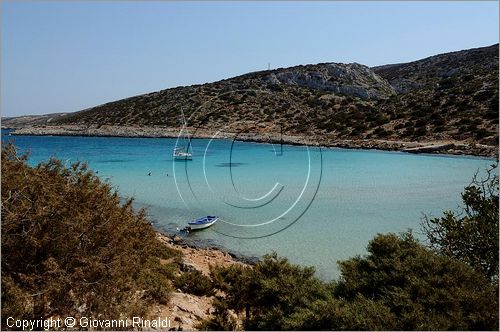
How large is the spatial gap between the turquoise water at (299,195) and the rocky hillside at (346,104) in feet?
24.4

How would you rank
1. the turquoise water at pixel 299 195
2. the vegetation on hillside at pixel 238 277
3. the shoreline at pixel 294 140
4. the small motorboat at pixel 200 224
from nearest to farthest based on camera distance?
the vegetation on hillside at pixel 238 277 → the turquoise water at pixel 299 195 → the small motorboat at pixel 200 224 → the shoreline at pixel 294 140

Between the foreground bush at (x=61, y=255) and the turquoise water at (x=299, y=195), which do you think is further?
the turquoise water at (x=299, y=195)

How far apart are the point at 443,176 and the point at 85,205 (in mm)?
29512

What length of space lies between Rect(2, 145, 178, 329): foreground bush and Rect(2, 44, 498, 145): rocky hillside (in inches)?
1284

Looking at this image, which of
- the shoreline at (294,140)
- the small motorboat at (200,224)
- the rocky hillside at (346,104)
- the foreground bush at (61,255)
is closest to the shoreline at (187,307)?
the foreground bush at (61,255)

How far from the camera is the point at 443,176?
3108 cm

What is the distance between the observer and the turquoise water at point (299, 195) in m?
16.6

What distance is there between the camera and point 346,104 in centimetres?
6762

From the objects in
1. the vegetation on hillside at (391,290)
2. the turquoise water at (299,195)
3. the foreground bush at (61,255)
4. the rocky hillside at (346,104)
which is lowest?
the turquoise water at (299,195)

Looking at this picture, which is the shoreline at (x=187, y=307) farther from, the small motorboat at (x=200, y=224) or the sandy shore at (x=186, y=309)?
the small motorboat at (x=200, y=224)

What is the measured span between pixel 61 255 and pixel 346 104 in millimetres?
65037

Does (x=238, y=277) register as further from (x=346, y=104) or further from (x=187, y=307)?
(x=346, y=104)

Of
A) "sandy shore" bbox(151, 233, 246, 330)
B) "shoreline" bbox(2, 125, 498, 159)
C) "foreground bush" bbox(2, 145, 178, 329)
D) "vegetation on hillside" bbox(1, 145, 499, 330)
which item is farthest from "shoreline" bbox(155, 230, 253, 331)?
"shoreline" bbox(2, 125, 498, 159)

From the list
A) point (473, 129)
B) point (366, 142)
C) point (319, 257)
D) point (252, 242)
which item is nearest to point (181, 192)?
point (252, 242)
